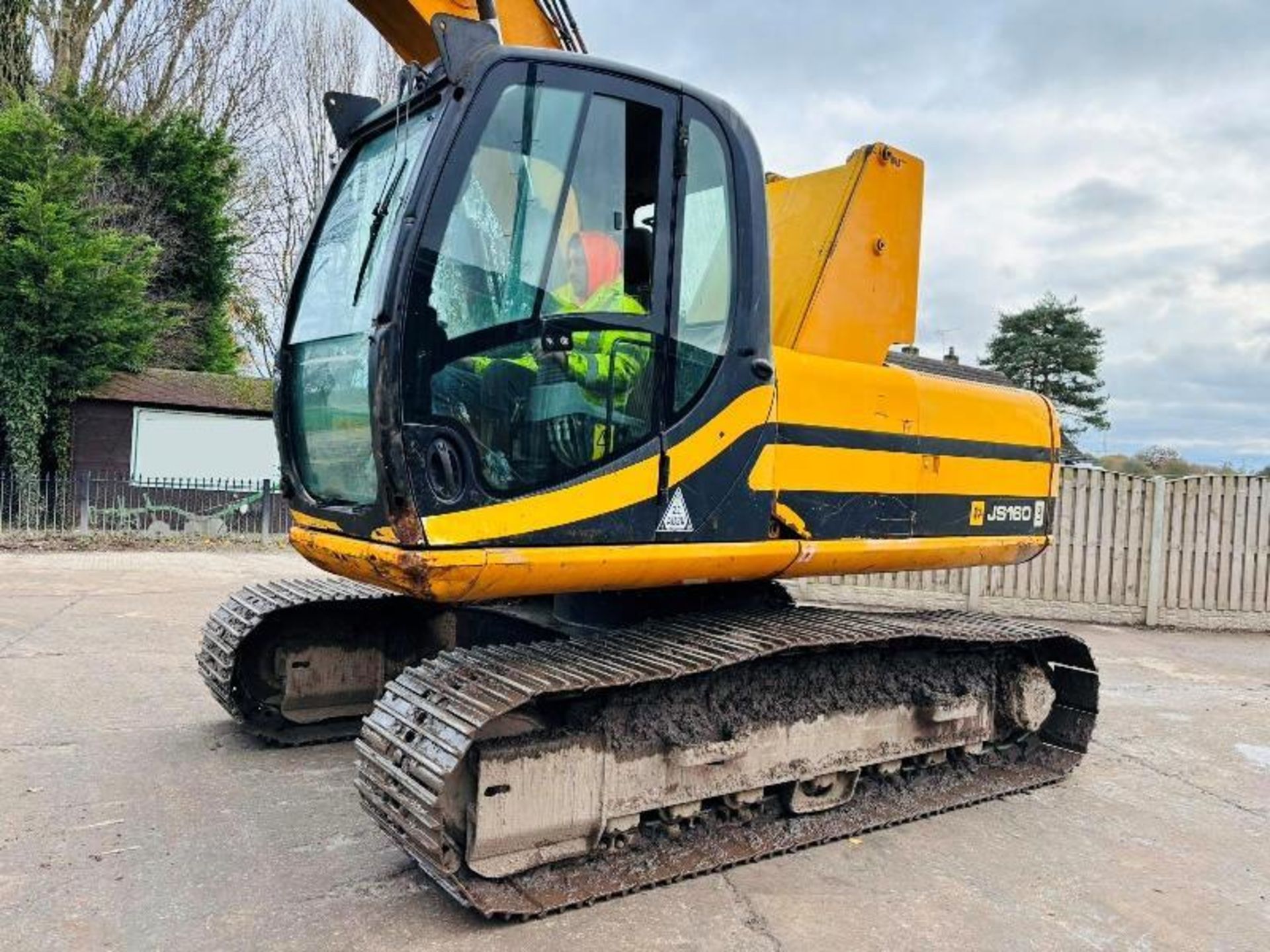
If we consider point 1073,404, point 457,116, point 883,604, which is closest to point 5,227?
point 883,604

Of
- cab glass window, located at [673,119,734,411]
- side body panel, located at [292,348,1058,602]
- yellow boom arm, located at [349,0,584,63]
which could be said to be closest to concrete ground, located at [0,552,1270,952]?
side body panel, located at [292,348,1058,602]

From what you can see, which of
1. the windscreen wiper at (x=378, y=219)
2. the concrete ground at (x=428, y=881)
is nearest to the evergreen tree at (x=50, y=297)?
the concrete ground at (x=428, y=881)

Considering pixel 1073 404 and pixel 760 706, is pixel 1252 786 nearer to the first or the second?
pixel 760 706

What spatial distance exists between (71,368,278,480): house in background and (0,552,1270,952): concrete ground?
420 inches

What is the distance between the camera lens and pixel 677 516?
3.61 metres

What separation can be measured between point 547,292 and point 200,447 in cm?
1460

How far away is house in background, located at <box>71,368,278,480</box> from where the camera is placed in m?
15.9

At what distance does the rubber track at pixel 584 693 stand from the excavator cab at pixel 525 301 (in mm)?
466

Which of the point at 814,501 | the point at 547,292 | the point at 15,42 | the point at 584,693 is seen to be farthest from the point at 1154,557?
the point at 15,42

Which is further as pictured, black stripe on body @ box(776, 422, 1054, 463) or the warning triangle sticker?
black stripe on body @ box(776, 422, 1054, 463)

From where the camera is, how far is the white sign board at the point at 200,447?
52.4ft

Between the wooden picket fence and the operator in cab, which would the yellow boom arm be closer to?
the operator in cab

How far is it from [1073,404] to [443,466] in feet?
108

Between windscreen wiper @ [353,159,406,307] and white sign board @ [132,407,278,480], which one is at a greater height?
windscreen wiper @ [353,159,406,307]
